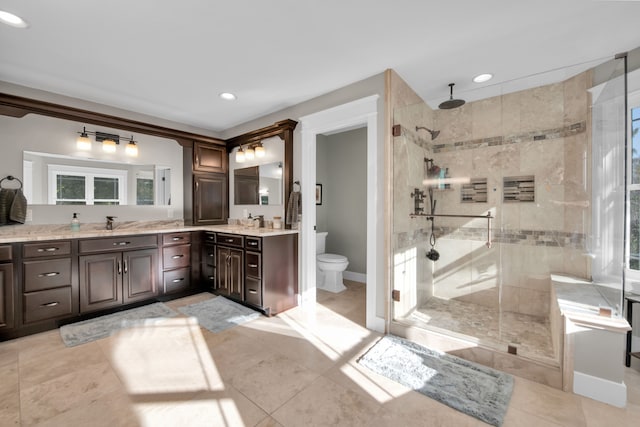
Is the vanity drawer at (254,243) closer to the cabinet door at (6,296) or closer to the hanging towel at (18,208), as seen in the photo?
the cabinet door at (6,296)

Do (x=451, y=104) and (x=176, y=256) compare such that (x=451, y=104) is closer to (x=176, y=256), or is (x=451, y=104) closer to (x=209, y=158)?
(x=209, y=158)

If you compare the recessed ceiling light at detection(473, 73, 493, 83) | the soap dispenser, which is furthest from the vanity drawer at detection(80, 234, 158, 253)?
the recessed ceiling light at detection(473, 73, 493, 83)

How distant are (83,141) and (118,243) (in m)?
1.35

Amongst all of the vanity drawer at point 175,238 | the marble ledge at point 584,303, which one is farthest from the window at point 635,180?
the vanity drawer at point 175,238

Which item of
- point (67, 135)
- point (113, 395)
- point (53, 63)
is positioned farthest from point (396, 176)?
point (67, 135)

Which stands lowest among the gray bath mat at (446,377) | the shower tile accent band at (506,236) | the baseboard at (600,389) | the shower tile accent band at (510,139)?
the gray bath mat at (446,377)

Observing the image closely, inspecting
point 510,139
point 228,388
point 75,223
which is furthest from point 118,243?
point 510,139

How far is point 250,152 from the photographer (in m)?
3.87

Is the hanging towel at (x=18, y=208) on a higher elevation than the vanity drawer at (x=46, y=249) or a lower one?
higher

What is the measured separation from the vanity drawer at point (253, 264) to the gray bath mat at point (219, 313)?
443mm

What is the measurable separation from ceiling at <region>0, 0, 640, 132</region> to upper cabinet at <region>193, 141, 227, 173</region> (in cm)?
110

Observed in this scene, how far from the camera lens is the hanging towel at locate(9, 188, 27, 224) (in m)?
2.69

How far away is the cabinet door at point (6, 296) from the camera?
234 centimetres

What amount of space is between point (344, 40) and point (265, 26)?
60 centimetres
